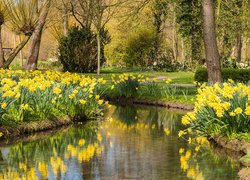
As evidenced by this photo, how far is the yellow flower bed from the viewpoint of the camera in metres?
10.4

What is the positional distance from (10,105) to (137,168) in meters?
4.62

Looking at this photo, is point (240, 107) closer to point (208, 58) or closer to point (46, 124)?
point (46, 124)

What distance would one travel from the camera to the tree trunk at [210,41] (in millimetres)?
17562

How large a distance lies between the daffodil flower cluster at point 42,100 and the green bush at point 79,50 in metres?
22.0

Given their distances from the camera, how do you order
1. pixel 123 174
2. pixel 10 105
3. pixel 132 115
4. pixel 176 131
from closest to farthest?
pixel 123 174 < pixel 10 105 < pixel 176 131 < pixel 132 115

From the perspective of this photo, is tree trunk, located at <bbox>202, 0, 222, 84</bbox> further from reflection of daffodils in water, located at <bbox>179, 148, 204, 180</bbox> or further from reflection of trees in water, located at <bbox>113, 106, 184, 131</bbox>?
reflection of daffodils in water, located at <bbox>179, 148, 204, 180</bbox>

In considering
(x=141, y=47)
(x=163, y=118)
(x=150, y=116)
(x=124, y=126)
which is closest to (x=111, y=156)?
(x=124, y=126)

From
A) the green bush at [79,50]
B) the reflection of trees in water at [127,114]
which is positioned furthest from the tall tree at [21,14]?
the green bush at [79,50]

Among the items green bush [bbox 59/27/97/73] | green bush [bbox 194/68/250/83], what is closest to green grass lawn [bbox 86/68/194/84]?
green bush [bbox 59/27/97/73]

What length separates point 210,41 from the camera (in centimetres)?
1812

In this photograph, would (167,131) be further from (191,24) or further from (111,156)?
(191,24)

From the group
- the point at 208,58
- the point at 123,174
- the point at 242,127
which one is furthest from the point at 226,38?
the point at 123,174

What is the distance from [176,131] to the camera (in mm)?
13672

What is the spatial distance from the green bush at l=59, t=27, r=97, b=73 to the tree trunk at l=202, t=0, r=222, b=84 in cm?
2091
